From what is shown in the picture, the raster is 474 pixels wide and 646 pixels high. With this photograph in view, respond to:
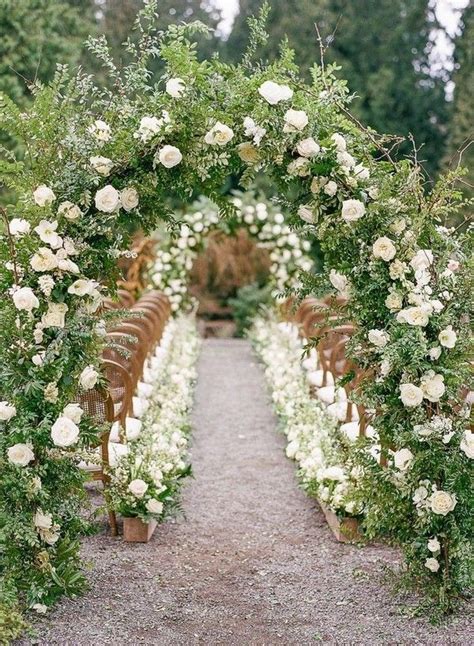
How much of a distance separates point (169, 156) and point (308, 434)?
338cm

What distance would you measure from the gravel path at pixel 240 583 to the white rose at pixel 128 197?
1917 millimetres

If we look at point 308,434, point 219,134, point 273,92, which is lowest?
point 308,434

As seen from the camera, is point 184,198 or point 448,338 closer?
point 448,338

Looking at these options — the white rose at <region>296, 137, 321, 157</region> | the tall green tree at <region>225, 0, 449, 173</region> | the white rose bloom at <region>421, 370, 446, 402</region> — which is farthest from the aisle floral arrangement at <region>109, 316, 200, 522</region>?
the tall green tree at <region>225, 0, 449, 173</region>

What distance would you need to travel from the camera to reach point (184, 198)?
4.35 m

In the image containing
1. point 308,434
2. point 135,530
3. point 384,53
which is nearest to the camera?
point 135,530

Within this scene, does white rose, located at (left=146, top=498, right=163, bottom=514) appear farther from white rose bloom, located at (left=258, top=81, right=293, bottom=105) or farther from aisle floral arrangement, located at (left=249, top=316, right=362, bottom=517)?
white rose bloom, located at (left=258, top=81, right=293, bottom=105)

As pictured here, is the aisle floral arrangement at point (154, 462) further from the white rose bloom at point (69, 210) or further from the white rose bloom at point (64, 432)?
the white rose bloom at point (69, 210)

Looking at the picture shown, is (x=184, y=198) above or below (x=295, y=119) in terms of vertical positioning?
below

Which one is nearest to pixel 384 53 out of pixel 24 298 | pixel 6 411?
pixel 24 298

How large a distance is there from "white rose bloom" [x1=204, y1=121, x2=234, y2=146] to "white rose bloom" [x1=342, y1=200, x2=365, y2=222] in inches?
23.8

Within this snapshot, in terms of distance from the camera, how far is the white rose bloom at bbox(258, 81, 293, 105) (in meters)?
4.07

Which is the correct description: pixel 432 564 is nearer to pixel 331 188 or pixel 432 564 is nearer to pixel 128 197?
pixel 331 188

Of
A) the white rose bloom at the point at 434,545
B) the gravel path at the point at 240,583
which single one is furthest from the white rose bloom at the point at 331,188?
the gravel path at the point at 240,583
